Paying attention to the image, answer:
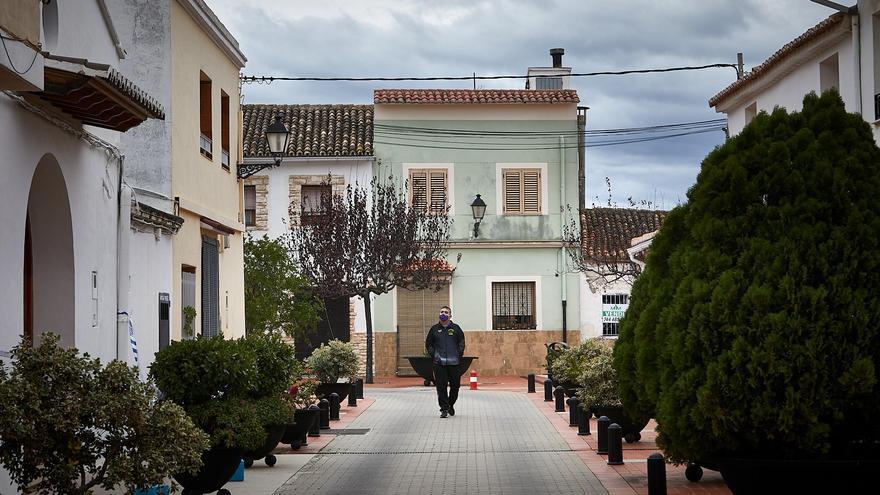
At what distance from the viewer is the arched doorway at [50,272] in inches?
484

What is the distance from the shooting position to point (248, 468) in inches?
583

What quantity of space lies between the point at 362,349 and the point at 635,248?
9.37 meters

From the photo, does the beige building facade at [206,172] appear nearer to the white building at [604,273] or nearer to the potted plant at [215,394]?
the potted plant at [215,394]

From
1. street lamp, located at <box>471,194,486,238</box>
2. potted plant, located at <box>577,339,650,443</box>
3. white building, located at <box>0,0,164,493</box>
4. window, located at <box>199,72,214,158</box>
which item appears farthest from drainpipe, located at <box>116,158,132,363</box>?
street lamp, located at <box>471,194,486,238</box>

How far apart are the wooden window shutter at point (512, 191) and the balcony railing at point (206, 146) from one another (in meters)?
18.9

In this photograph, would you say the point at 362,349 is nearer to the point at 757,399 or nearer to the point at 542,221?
the point at 542,221

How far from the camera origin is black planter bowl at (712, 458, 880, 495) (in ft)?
27.4

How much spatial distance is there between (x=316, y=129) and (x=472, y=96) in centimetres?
478

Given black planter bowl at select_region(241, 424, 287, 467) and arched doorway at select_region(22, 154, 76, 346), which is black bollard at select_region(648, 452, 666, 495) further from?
arched doorway at select_region(22, 154, 76, 346)

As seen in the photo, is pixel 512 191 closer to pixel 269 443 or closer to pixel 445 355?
pixel 445 355

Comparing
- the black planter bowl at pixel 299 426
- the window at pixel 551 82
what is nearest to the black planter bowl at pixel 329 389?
the black planter bowl at pixel 299 426

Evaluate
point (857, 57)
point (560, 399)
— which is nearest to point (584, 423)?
point (560, 399)

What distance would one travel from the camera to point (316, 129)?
39.4 meters

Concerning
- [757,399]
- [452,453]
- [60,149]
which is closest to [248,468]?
[452,453]
